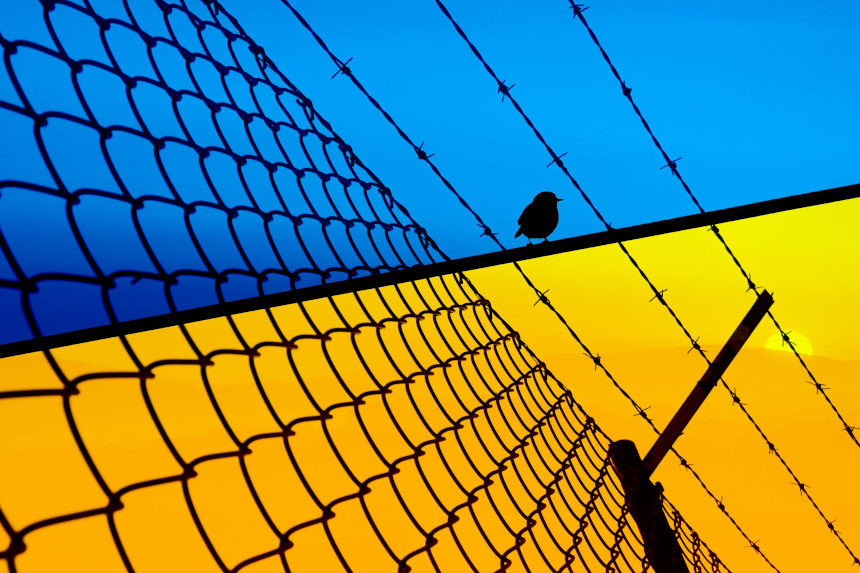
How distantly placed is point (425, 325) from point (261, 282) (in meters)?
11.4

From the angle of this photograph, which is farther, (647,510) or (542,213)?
(542,213)

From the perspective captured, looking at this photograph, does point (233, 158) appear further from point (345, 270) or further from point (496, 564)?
point (496, 564)

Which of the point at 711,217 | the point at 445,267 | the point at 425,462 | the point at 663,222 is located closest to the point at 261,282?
the point at 445,267

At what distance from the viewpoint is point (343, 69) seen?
1815mm

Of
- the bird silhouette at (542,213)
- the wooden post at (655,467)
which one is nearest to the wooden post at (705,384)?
the wooden post at (655,467)

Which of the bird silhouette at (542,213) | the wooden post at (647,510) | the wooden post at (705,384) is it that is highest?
the bird silhouette at (542,213)

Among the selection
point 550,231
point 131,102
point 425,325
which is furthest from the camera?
point 425,325

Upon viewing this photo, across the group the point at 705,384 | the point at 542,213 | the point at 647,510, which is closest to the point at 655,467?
the point at 647,510

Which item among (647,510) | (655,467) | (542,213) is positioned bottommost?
(647,510)

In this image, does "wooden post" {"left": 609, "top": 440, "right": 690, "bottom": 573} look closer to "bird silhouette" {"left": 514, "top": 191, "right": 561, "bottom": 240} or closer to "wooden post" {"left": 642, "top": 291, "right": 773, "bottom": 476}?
"wooden post" {"left": 642, "top": 291, "right": 773, "bottom": 476}

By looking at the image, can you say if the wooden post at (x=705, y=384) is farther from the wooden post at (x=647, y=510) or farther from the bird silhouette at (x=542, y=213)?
the bird silhouette at (x=542, y=213)

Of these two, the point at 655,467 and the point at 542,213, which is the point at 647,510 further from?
the point at 542,213

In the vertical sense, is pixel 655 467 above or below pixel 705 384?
below

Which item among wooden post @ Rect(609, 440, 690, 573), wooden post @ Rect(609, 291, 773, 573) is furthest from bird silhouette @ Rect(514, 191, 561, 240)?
wooden post @ Rect(609, 440, 690, 573)
